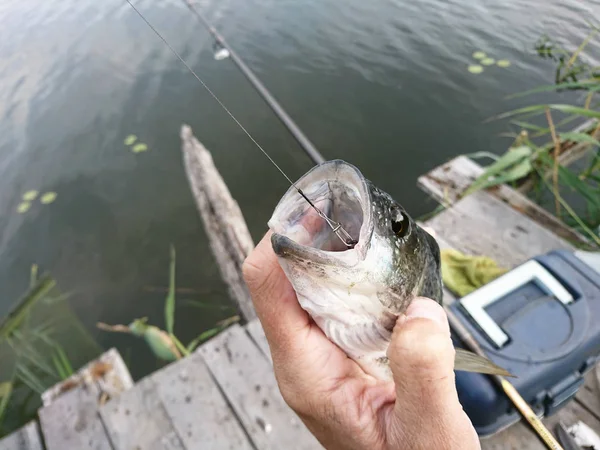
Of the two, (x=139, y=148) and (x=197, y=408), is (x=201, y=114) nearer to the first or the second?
(x=139, y=148)

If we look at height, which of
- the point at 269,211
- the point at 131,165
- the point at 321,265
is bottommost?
the point at 269,211

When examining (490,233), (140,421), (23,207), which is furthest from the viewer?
(23,207)

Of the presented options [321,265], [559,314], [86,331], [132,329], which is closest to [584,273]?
[559,314]

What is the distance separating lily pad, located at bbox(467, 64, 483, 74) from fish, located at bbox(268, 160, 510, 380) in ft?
22.5

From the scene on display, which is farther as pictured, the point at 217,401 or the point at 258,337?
the point at 258,337

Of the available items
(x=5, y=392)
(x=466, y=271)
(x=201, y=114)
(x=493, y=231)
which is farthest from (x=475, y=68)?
(x=5, y=392)

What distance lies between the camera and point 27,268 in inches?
233

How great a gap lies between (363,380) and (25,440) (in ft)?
9.54

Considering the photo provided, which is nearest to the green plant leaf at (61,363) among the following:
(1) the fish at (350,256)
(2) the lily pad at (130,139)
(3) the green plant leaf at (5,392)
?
(3) the green plant leaf at (5,392)

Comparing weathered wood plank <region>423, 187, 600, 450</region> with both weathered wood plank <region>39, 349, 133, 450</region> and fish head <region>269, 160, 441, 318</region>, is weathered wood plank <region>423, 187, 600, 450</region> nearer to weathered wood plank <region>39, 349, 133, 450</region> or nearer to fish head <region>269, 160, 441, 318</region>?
fish head <region>269, 160, 441, 318</region>

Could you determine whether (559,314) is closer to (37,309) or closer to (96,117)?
(37,309)

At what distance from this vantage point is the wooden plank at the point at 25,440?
3027mm

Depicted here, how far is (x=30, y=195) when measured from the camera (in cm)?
696

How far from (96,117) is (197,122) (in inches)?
86.5
